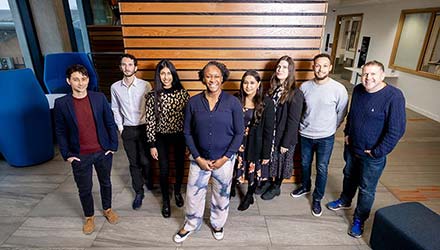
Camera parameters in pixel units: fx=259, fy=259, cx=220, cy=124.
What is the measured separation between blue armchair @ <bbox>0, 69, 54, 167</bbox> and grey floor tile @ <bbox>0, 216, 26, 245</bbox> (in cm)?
113

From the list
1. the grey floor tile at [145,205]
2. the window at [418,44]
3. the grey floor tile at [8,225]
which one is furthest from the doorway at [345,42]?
the grey floor tile at [8,225]

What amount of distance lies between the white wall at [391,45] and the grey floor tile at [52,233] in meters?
6.79

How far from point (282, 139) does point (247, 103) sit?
54 centimetres

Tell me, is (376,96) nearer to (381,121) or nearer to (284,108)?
(381,121)

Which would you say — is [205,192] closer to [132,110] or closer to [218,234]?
[218,234]

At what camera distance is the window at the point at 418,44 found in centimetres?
578

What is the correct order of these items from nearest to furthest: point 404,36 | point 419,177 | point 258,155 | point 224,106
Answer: point 224,106 → point 258,155 → point 419,177 → point 404,36

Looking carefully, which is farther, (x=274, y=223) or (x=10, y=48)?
(x=10, y=48)

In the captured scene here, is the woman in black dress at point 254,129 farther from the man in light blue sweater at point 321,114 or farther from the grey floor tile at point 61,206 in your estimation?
the grey floor tile at point 61,206

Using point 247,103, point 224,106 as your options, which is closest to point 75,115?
point 224,106

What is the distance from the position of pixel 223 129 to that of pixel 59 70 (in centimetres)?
387

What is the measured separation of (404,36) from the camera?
22.0 feet

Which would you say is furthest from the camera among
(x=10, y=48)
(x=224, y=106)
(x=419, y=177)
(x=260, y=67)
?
(x=10, y=48)

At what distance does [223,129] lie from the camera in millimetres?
1930
